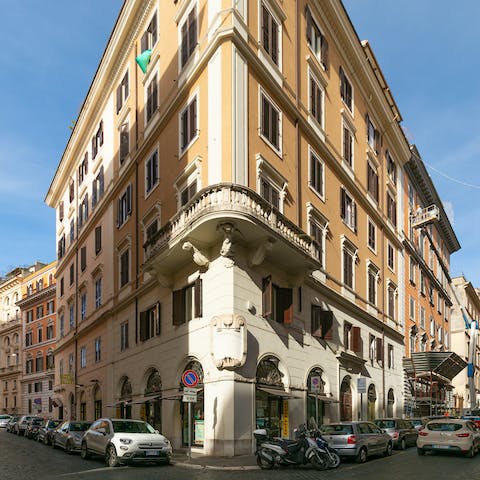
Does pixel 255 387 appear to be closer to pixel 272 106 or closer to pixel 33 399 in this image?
pixel 272 106

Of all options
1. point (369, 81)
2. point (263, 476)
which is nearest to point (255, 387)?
point (263, 476)

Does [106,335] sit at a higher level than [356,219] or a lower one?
lower

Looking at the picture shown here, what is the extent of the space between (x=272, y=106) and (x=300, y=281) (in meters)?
7.21

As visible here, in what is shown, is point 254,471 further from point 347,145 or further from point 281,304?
point 347,145

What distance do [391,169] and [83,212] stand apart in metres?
22.5

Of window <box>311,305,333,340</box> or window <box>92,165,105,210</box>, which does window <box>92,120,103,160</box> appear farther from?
window <box>311,305,333,340</box>

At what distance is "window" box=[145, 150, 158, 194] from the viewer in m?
30.5

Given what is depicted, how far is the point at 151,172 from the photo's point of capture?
102 ft

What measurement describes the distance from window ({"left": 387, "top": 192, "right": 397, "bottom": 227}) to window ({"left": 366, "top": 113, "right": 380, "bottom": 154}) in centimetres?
411

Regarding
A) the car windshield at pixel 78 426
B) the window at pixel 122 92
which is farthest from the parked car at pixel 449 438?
the window at pixel 122 92

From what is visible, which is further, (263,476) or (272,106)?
(272,106)

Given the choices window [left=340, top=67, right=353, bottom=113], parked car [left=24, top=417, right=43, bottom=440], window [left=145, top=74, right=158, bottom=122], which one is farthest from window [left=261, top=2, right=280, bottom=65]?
parked car [left=24, top=417, right=43, bottom=440]

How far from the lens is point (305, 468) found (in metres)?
18.7

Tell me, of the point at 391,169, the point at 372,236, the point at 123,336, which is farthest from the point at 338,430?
the point at 391,169
